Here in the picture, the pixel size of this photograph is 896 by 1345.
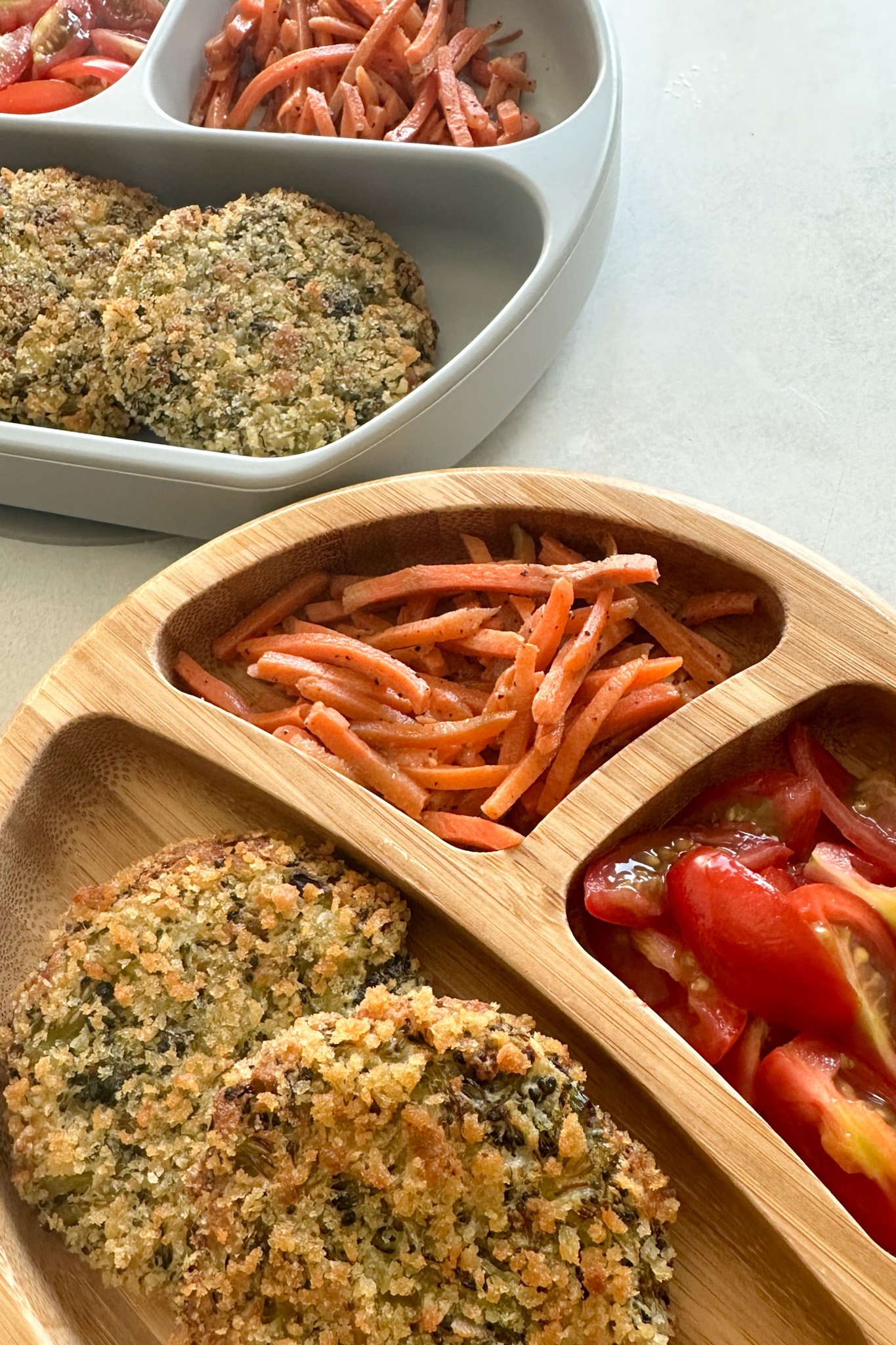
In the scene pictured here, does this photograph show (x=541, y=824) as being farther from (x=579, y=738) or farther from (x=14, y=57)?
(x=14, y=57)

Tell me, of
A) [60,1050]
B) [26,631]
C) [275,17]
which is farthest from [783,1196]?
[275,17]

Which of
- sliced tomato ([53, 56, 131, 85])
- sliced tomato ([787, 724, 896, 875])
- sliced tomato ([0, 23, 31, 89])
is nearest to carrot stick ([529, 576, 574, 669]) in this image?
sliced tomato ([787, 724, 896, 875])

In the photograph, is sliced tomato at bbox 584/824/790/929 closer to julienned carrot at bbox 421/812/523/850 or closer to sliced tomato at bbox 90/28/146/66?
julienned carrot at bbox 421/812/523/850

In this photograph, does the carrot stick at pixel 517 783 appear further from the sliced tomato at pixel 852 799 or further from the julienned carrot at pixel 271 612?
the julienned carrot at pixel 271 612

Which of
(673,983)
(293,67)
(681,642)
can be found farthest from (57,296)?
(673,983)

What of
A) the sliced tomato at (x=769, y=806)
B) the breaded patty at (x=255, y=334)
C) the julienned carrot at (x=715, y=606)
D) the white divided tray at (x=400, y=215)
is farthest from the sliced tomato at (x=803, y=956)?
the breaded patty at (x=255, y=334)
